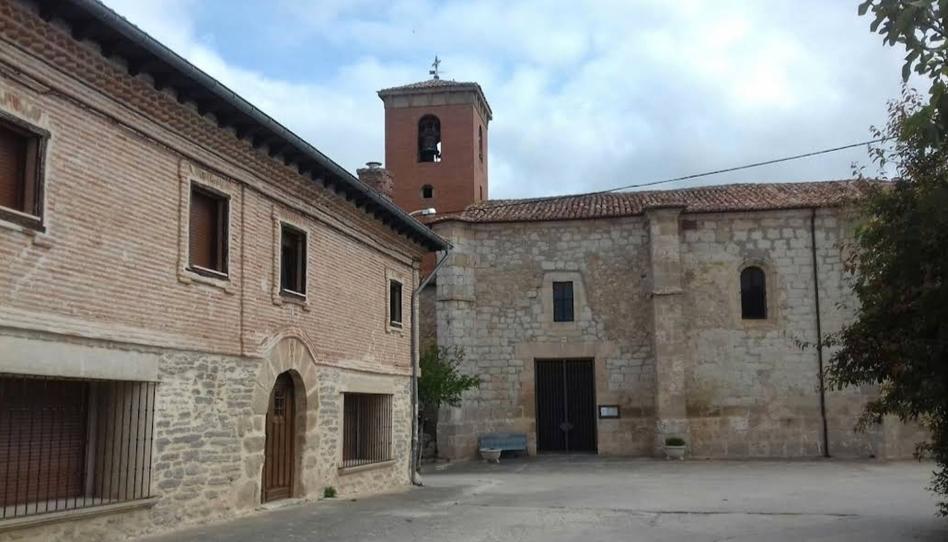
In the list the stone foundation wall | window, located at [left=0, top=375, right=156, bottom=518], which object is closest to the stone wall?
the stone foundation wall

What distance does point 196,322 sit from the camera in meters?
10.4

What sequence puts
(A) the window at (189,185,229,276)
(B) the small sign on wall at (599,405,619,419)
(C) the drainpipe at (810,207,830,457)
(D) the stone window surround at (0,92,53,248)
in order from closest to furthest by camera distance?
(D) the stone window surround at (0,92,53,248) → (A) the window at (189,185,229,276) → (C) the drainpipe at (810,207,830,457) → (B) the small sign on wall at (599,405,619,419)

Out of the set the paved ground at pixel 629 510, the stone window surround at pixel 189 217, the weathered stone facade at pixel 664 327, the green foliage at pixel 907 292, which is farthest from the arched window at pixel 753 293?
the stone window surround at pixel 189 217

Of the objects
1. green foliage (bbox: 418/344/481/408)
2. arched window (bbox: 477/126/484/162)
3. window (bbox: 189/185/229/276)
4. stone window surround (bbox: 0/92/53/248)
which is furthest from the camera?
arched window (bbox: 477/126/484/162)

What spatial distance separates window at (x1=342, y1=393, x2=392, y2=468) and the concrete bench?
8502mm

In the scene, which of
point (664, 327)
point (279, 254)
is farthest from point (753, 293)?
point (279, 254)

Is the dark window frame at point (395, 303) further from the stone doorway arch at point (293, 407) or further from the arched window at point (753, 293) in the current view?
the arched window at point (753, 293)

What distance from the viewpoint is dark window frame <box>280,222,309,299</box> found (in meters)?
12.7

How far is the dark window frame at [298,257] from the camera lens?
41.7 ft

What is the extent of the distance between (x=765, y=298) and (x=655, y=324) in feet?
11.1

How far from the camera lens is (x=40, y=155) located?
805cm

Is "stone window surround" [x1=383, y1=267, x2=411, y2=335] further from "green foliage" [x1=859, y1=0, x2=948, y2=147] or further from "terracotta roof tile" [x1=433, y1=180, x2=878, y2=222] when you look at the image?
"green foliage" [x1=859, y1=0, x2=948, y2=147]

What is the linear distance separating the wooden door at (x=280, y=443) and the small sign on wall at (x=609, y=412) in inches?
538

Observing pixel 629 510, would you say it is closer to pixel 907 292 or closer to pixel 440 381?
pixel 907 292
